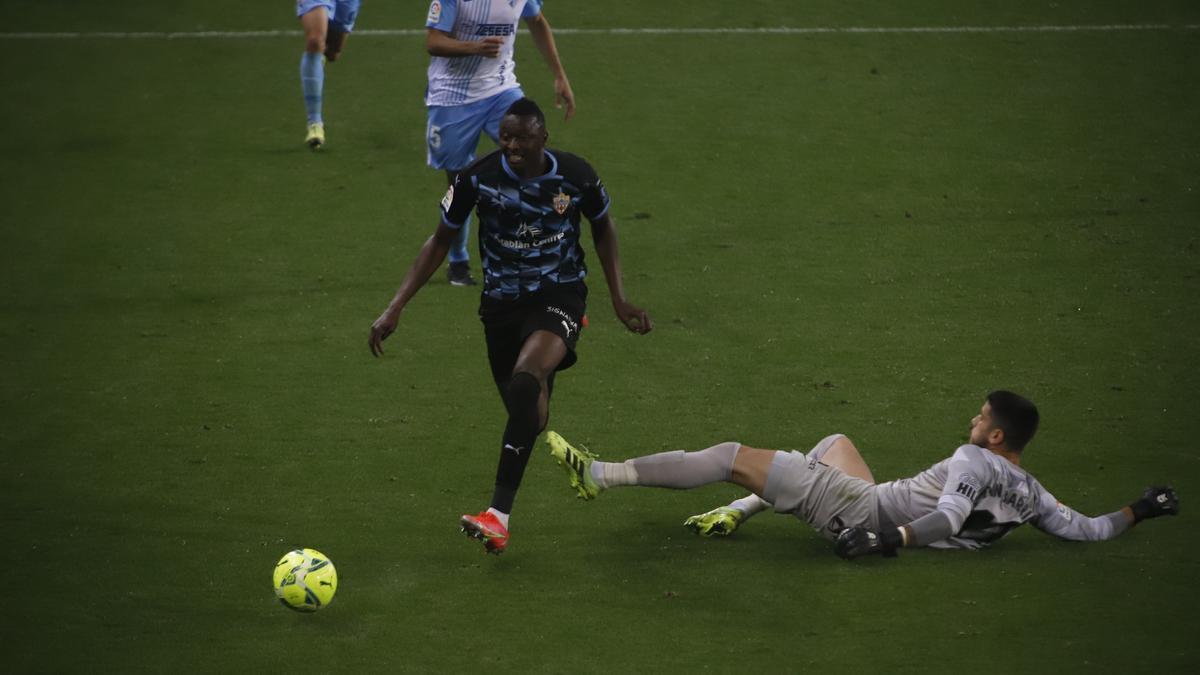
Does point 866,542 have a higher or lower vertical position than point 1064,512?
lower

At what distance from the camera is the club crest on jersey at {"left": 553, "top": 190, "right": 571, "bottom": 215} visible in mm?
7087

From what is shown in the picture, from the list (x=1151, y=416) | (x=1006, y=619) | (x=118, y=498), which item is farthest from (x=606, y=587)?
(x=1151, y=416)

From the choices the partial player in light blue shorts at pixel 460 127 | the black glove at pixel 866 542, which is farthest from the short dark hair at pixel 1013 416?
the partial player in light blue shorts at pixel 460 127

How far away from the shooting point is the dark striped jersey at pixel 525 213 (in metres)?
7.08

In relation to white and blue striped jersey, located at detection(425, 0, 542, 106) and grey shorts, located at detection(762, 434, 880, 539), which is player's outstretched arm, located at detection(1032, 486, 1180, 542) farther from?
white and blue striped jersey, located at detection(425, 0, 542, 106)

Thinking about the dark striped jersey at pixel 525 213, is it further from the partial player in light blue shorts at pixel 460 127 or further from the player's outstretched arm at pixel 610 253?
the partial player in light blue shorts at pixel 460 127

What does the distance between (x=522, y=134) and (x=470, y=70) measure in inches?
135

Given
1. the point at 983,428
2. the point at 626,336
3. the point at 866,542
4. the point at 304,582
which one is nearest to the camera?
the point at 304,582

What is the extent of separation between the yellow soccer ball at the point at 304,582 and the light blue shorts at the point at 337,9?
24.5ft

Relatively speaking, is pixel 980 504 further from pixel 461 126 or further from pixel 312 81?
pixel 312 81

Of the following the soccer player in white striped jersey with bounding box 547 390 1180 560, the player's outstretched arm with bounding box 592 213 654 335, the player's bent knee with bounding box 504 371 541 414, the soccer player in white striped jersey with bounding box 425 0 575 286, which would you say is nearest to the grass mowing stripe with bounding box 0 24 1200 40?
the soccer player in white striped jersey with bounding box 425 0 575 286

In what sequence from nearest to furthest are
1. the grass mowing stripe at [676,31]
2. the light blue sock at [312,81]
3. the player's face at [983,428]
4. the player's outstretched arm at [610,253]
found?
the player's face at [983,428]
the player's outstretched arm at [610,253]
the light blue sock at [312,81]
the grass mowing stripe at [676,31]

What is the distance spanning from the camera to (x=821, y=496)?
6797mm

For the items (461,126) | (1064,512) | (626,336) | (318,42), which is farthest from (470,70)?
(1064,512)
